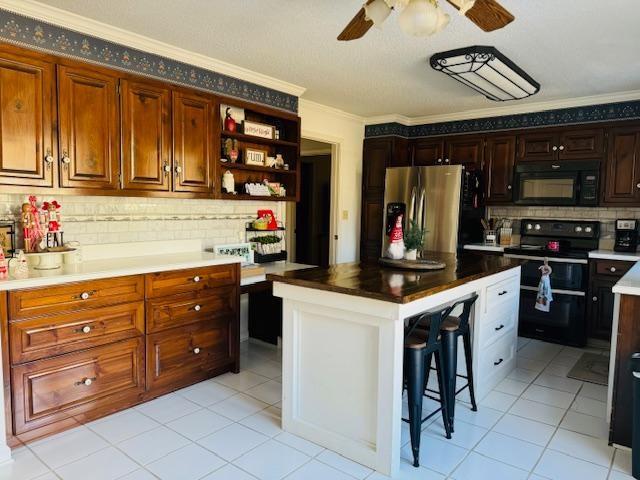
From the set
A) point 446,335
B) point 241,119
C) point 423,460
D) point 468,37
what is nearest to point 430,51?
point 468,37

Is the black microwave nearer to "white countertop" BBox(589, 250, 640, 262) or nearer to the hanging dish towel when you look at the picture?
"white countertop" BBox(589, 250, 640, 262)

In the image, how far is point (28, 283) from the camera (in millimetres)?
2338

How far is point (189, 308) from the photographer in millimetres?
3129

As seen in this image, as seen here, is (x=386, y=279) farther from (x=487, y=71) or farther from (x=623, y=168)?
(x=623, y=168)

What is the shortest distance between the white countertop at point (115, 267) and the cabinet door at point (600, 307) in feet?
10.7

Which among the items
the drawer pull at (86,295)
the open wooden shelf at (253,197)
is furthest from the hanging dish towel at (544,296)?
the drawer pull at (86,295)

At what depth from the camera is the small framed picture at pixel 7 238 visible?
8.91ft

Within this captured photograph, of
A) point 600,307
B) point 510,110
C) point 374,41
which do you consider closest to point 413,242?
point 374,41

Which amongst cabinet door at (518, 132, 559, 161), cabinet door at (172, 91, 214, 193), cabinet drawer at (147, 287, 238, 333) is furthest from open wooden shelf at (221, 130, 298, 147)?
cabinet door at (518, 132, 559, 161)

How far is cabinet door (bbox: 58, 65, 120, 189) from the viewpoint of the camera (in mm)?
2768

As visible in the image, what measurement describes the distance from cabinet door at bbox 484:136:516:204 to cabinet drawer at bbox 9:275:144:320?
151 inches

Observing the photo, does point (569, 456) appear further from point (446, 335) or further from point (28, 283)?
point (28, 283)

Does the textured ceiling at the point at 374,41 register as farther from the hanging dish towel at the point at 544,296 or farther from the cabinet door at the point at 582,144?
the hanging dish towel at the point at 544,296

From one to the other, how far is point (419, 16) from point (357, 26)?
0.47 meters
